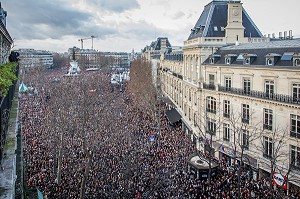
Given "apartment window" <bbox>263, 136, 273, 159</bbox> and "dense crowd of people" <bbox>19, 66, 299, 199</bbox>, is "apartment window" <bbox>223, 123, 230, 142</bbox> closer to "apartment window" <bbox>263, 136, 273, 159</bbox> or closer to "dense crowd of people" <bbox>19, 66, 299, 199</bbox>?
"dense crowd of people" <bbox>19, 66, 299, 199</bbox>

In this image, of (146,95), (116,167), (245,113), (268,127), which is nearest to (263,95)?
(268,127)

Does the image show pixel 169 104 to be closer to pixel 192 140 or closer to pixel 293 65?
pixel 192 140

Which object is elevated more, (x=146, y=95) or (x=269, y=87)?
(x=269, y=87)

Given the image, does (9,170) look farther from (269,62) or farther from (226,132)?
(226,132)

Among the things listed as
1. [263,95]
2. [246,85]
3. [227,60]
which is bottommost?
[263,95]

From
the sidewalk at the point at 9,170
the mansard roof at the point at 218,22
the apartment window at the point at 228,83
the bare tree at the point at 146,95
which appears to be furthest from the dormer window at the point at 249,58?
the sidewalk at the point at 9,170

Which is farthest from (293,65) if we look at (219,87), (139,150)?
(139,150)
